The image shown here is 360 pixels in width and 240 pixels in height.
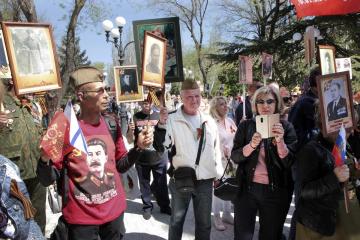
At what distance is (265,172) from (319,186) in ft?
Answer: 2.31

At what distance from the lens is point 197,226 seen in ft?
12.4

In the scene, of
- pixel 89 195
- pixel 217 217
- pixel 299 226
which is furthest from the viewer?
pixel 217 217

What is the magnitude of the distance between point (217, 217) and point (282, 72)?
408 inches

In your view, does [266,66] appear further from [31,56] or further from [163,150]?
[31,56]

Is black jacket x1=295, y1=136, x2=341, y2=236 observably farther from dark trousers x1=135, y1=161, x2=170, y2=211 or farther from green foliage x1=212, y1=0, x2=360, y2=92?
green foliage x1=212, y1=0, x2=360, y2=92

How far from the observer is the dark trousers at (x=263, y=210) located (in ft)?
10.8

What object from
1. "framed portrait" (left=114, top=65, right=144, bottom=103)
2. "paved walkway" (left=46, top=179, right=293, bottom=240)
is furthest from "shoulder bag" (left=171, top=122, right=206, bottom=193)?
"framed portrait" (left=114, top=65, right=144, bottom=103)

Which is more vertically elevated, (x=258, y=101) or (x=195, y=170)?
(x=258, y=101)

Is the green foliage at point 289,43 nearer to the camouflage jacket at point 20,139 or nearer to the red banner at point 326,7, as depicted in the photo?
the red banner at point 326,7

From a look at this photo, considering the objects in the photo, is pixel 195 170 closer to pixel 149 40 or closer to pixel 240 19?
pixel 149 40

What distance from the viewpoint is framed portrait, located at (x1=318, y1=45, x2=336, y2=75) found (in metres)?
4.26

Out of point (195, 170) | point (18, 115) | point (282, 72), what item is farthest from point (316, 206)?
point (282, 72)

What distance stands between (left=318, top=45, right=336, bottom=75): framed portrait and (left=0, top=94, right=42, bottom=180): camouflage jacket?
10.2 ft

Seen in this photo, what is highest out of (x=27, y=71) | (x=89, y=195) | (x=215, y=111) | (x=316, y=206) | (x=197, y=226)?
(x=27, y=71)
